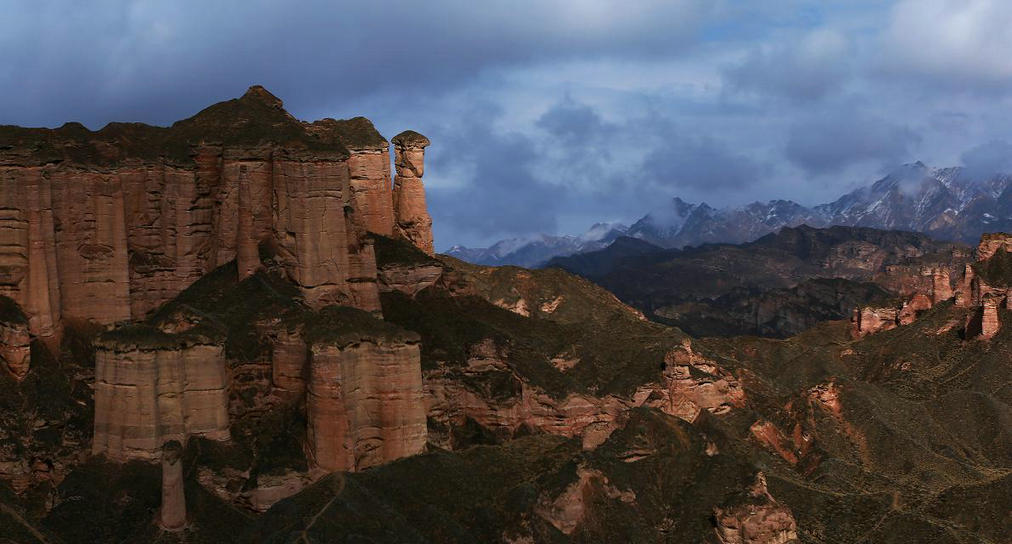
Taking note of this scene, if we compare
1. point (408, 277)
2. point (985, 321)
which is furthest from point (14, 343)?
point (985, 321)

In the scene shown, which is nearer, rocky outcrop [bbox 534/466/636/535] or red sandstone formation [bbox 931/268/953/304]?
rocky outcrop [bbox 534/466/636/535]

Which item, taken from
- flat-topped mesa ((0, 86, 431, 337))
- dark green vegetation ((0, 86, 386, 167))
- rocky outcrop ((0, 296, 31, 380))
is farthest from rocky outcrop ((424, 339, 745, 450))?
rocky outcrop ((0, 296, 31, 380))

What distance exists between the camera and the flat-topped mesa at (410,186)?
333 ft

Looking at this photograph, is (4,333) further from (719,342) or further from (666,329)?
(719,342)

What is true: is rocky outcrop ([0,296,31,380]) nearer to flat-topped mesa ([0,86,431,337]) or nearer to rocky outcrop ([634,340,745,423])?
flat-topped mesa ([0,86,431,337])

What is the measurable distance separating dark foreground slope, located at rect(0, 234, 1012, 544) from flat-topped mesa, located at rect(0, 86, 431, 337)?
3.29m

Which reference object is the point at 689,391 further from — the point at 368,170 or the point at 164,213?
the point at 164,213

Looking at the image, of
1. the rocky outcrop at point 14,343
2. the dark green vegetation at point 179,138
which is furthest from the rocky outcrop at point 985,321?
the rocky outcrop at point 14,343

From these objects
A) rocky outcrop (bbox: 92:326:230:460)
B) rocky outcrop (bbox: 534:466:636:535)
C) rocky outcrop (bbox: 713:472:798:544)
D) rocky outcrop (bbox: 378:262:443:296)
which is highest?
rocky outcrop (bbox: 378:262:443:296)

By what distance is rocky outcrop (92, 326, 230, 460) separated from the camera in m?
69.3

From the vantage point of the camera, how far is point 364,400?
73938mm

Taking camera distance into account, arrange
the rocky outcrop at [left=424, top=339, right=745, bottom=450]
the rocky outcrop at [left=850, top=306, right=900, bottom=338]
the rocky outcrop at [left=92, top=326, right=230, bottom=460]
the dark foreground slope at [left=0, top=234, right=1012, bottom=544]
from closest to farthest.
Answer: the dark foreground slope at [left=0, top=234, right=1012, bottom=544], the rocky outcrop at [left=92, top=326, right=230, bottom=460], the rocky outcrop at [left=424, top=339, right=745, bottom=450], the rocky outcrop at [left=850, top=306, right=900, bottom=338]

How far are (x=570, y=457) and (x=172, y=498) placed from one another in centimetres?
2428

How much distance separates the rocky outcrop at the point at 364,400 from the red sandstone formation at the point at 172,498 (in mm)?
8190
